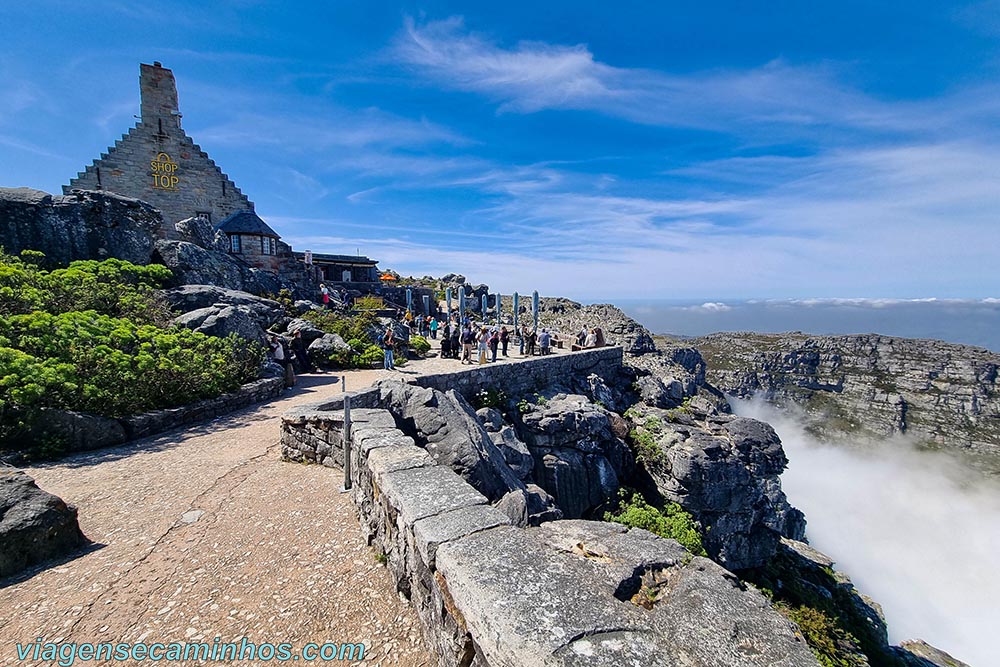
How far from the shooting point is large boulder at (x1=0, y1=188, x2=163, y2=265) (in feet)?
45.3

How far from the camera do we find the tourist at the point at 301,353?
14492 mm

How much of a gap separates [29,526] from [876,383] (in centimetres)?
11449

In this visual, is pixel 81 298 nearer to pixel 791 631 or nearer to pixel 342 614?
pixel 342 614

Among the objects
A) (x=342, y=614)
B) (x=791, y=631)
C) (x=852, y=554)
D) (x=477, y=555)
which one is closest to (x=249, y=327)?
(x=342, y=614)

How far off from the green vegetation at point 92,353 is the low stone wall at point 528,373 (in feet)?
17.4

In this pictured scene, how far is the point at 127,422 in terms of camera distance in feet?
26.1

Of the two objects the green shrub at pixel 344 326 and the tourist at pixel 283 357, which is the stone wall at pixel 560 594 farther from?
the green shrub at pixel 344 326

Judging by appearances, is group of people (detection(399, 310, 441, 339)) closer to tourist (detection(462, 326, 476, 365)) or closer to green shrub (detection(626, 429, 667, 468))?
tourist (detection(462, 326, 476, 365))

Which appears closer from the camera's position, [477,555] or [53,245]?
[477,555]

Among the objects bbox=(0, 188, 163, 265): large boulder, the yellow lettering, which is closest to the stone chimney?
the yellow lettering

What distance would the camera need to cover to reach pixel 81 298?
11.2m

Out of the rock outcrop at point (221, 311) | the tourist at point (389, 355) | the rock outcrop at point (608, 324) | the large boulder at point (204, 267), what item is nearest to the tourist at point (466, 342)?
the tourist at point (389, 355)

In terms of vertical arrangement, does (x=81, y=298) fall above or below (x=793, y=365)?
above

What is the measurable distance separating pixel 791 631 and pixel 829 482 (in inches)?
3530
